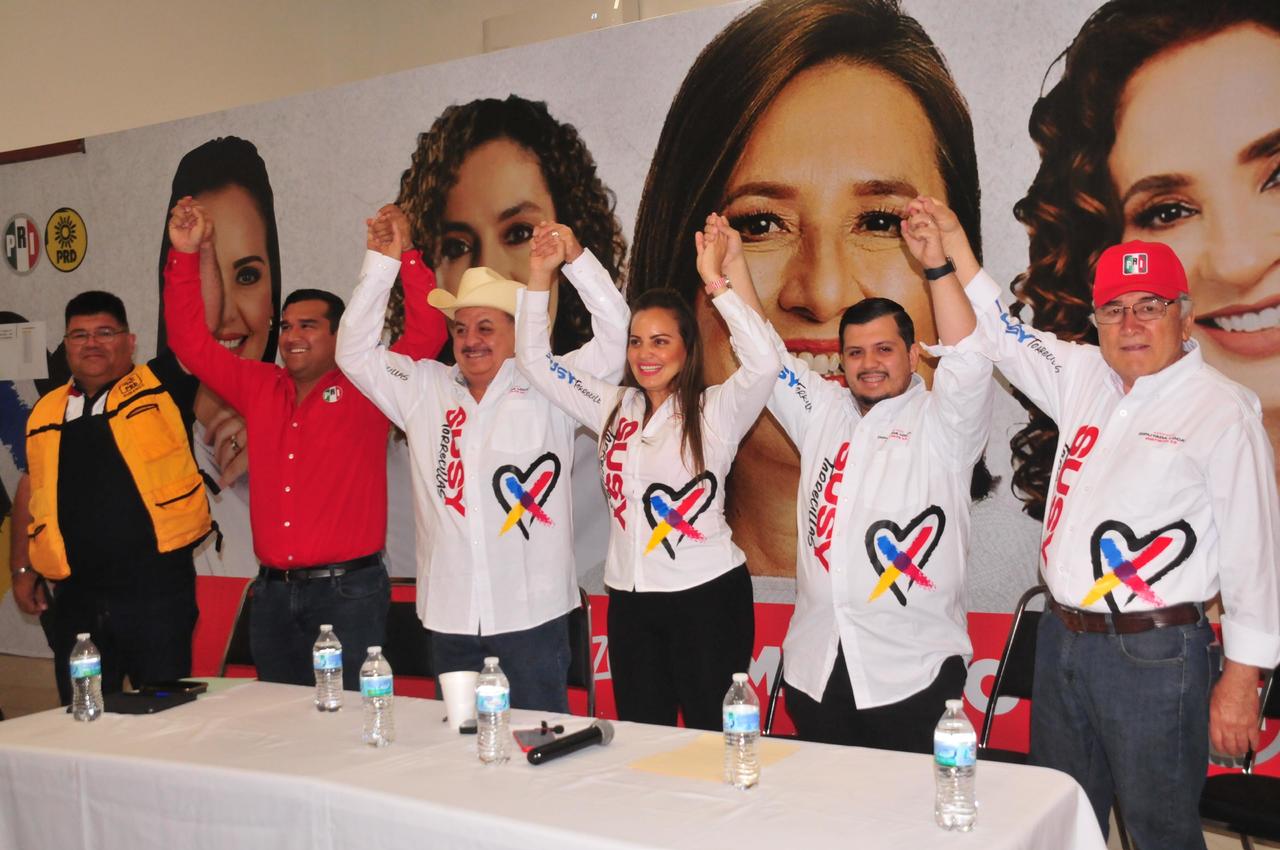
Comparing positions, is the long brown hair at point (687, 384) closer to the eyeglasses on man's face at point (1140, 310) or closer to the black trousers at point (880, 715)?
the black trousers at point (880, 715)

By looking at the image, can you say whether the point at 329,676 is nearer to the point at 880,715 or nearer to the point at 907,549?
the point at 880,715

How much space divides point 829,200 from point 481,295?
3.89 ft

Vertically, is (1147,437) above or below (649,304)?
below

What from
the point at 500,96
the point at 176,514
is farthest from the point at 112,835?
the point at 500,96

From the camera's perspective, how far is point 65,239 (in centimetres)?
552

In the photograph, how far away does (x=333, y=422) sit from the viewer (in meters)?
3.66

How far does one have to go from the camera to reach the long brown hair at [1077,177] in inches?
124

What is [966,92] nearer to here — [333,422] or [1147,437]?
[1147,437]

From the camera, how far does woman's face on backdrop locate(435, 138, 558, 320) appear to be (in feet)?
14.2

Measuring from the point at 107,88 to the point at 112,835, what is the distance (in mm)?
5280

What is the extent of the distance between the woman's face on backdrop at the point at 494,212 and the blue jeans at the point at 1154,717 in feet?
8.35

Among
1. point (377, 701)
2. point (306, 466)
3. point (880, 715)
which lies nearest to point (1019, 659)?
point (880, 715)

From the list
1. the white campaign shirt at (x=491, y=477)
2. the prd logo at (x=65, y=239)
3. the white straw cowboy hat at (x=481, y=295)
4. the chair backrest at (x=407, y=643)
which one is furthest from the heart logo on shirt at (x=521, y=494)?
the prd logo at (x=65, y=239)

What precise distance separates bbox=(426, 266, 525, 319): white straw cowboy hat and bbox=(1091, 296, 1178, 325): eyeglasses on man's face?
171 centimetres
